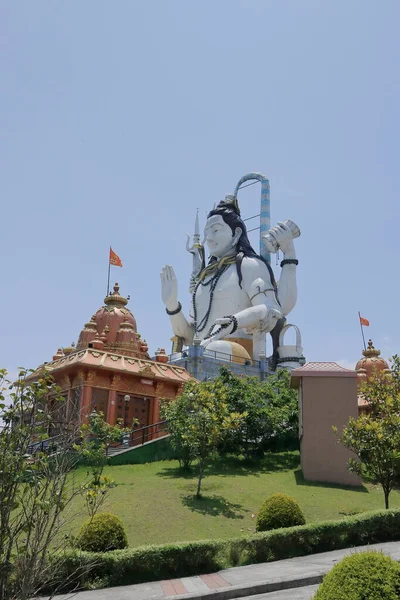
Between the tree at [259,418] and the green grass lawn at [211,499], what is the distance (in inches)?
32.7

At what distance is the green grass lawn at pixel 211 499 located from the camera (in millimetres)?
11242

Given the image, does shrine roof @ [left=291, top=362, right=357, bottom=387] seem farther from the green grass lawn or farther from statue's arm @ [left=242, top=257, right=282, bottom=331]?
statue's arm @ [left=242, top=257, right=282, bottom=331]

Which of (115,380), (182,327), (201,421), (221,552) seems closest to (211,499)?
(201,421)

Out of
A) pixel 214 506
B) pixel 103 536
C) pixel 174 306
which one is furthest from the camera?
pixel 174 306

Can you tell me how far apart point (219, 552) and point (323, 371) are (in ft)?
23.8

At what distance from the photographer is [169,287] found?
31.2 meters

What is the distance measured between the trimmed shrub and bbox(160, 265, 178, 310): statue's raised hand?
70.2 ft

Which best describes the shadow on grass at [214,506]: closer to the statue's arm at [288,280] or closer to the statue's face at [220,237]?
the statue's arm at [288,280]

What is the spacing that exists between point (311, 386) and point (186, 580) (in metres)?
7.80

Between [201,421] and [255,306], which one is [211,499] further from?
[255,306]

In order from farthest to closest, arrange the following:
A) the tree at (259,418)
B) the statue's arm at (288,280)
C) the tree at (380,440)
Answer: the statue's arm at (288,280) < the tree at (259,418) < the tree at (380,440)

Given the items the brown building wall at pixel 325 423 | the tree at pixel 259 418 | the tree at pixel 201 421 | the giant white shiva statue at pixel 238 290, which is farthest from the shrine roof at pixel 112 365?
the giant white shiva statue at pixel 238 290

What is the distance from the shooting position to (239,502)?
13102mm

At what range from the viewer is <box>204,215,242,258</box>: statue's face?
32.7 meters
